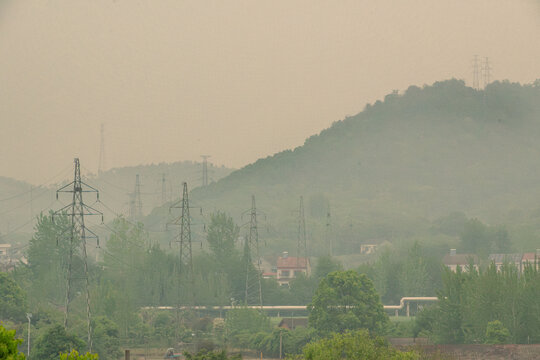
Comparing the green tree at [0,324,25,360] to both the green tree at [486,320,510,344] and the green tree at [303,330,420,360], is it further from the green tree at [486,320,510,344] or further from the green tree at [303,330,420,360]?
the green tree at [486,320,510,344]

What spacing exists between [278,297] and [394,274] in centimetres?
2061

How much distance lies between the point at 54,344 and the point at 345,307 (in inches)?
1287

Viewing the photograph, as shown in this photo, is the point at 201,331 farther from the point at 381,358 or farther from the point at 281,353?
the point at 381,358

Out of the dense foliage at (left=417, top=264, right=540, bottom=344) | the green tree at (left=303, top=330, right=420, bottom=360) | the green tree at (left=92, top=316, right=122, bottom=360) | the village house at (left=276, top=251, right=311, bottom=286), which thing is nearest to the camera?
the green tree at (left=303, top=330, right=420, bottom=360)

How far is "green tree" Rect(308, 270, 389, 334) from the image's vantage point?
89750mm

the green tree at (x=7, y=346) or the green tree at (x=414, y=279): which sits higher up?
the green tree at (x=414, y=279)

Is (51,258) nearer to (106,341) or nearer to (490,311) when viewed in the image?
(106,341)

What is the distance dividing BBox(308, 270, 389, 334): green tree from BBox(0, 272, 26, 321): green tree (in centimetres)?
3288

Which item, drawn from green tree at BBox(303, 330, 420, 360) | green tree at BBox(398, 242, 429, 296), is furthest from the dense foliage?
green tree at BBox(398, 242, 429, 296)

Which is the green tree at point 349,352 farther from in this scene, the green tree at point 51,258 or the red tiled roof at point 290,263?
the red tiled roof at point 290,263

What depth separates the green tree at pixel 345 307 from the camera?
294ft

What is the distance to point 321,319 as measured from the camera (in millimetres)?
89688

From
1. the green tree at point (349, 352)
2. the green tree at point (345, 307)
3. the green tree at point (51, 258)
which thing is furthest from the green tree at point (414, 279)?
the green tree at point (349, 352)

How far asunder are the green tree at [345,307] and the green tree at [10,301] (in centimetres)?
3288
